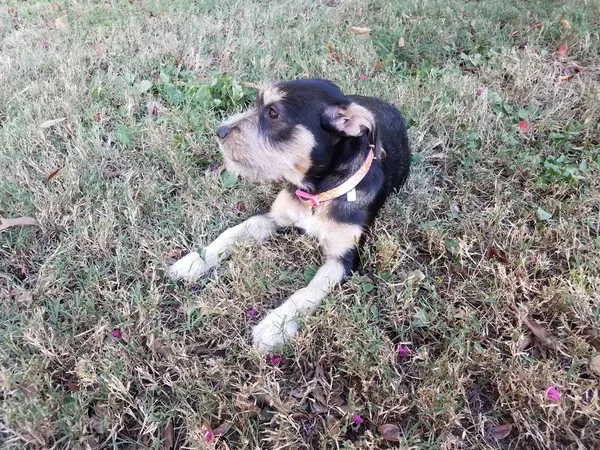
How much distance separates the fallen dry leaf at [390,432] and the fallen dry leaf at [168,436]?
104 cm

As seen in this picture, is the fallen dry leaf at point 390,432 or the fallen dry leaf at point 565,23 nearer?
the fallen dry leaf at point 390,432

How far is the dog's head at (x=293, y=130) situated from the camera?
2.88m

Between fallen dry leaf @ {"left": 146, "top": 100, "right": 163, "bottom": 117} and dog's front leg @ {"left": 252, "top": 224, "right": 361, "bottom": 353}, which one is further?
fallen dry leaf @ {"left": 146, "top": 100, "right": 163, "bottom": 117}

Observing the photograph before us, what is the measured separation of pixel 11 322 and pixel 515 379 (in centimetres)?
290

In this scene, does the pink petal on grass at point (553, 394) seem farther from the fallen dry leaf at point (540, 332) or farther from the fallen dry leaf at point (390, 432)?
the fallen dry leaf at point (390, 432)

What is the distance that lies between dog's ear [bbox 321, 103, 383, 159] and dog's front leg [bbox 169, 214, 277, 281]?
0.92 m

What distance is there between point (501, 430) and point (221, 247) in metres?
2.05

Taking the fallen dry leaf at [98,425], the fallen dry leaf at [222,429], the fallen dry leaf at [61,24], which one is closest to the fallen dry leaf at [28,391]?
the fallen dry leaf at [98,425]

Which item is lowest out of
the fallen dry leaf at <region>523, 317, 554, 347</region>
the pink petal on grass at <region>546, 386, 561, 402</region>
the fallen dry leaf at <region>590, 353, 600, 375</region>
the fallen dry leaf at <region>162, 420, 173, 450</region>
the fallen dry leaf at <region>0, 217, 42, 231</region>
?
the fallen dry leaf at <region>162, 420, 173, 450</region>

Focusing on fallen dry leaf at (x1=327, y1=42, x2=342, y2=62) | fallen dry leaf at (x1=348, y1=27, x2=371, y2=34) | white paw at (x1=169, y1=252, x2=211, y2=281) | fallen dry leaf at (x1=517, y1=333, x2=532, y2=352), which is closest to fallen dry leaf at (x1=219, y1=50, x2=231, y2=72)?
fallen dry leaf at (x1=327, y1=42, x2=342, y2=62)

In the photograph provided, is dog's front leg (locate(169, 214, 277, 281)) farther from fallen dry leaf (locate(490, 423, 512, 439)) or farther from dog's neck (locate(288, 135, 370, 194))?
fallen dry leaf (locate(490, 423, 512, 439))

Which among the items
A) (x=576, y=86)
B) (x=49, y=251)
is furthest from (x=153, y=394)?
(x=576, y=86)

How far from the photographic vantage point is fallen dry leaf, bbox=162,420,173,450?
220cm

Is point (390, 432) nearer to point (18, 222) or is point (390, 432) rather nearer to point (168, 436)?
point (168, 436)
